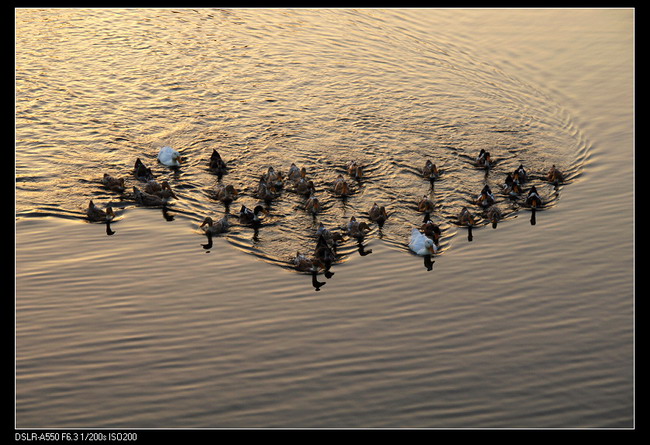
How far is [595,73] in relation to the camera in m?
28.0

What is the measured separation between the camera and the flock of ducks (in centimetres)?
1848

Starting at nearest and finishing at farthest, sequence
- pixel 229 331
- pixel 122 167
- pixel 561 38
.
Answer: pixel 229 331, pixel 122 167, pixel 561 38

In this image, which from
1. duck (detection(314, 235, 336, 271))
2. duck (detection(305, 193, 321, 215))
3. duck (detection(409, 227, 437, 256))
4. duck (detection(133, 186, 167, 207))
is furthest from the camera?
duck (detection(133, 186, 167, 207))

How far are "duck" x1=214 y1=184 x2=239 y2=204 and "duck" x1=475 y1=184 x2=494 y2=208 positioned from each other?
6882mm

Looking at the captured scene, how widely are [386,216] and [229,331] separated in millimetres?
6211

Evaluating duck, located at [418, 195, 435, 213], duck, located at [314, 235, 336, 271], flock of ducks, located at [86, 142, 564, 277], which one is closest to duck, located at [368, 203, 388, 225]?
flock of ducks, located at [86, 142, 564, 277]

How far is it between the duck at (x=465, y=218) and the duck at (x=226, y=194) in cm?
636

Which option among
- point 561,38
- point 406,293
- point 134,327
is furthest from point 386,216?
point 561,38

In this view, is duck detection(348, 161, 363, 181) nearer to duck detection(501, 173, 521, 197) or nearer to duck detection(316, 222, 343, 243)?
duck detection(316, 222, 343, 243)

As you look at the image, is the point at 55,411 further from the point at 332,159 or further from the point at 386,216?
the point at 332,159

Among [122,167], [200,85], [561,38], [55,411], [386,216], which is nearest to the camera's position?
[55,411]

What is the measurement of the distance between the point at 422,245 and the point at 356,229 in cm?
190

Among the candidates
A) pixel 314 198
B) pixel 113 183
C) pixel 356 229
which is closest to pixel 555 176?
pixel 356 229

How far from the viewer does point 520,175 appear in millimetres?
21859
